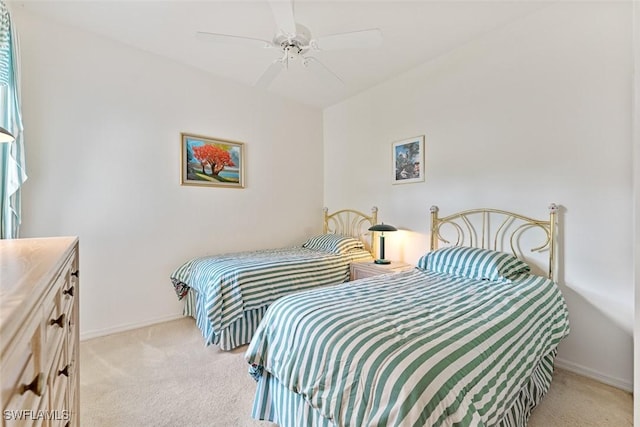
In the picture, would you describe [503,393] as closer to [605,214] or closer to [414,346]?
[414,346]

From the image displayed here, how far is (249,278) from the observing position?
253 cm

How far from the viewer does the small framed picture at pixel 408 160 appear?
10.5 feet

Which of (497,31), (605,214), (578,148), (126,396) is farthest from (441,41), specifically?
(126,396)

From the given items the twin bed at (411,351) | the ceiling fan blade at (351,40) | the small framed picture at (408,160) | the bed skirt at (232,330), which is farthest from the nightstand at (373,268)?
the ceiling fan blade at (351,40)

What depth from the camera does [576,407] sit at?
69.7 inches

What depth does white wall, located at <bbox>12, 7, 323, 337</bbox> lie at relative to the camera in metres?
2.52

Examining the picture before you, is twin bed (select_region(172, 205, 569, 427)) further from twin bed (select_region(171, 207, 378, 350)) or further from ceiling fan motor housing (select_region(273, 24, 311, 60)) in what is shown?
ceiling fan motor housing (select_region(273, 24, 311, 60))

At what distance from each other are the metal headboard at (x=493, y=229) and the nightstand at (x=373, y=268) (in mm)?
404

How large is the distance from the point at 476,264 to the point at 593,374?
1.10 m

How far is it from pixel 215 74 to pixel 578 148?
3685mm

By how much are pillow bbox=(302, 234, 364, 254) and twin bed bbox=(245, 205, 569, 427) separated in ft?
4.43

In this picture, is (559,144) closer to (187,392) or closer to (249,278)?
(249,278)

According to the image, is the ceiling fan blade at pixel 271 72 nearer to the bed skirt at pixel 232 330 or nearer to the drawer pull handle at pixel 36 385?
the bed skirt at pixel 232 330

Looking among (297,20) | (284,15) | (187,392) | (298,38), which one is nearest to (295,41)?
(298,38)
